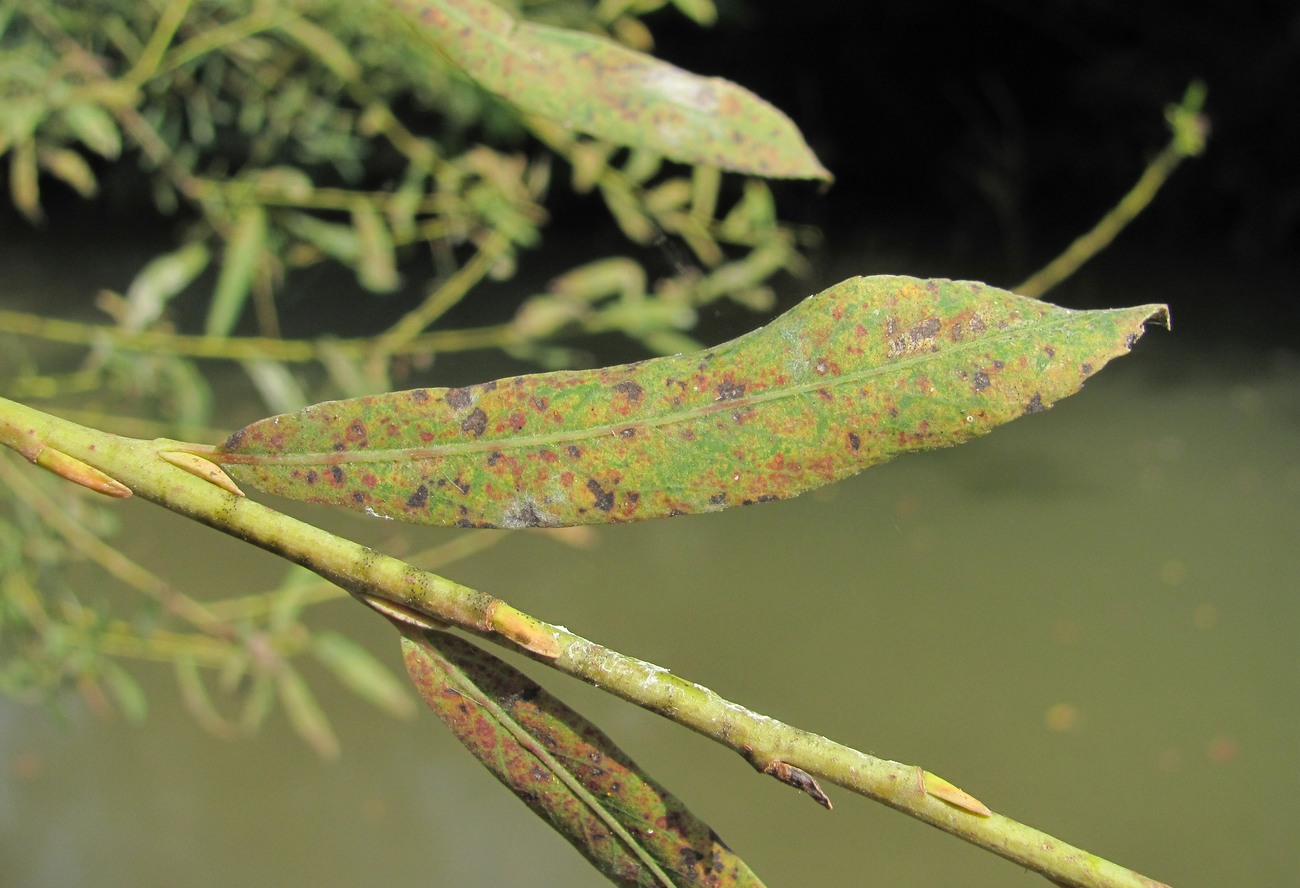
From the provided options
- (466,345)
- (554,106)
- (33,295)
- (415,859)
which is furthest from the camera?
(33,295)

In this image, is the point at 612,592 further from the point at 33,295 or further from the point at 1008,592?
the point at 33,295

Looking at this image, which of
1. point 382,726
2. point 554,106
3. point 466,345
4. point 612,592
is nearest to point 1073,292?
point 612,592

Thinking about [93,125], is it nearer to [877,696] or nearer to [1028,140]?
[877,696]

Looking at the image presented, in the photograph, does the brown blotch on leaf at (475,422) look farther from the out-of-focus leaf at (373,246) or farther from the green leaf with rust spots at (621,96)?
the out-of-focus leaf at (373,246)

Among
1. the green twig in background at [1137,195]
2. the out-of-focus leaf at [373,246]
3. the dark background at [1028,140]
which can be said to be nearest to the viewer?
the green twig in background at [1137,195]

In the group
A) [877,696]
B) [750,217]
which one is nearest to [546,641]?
[750,217]

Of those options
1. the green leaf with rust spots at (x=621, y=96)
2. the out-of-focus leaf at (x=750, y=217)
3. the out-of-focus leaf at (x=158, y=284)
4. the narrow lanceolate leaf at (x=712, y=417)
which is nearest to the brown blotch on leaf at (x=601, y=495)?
the narrow lanceolate leaf at (x=712, y=417)

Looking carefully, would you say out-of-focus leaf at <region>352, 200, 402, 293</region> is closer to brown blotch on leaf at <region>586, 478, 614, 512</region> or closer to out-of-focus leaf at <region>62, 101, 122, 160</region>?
out-of-focus leaf at <region>62, 101, 122, 160</region>
